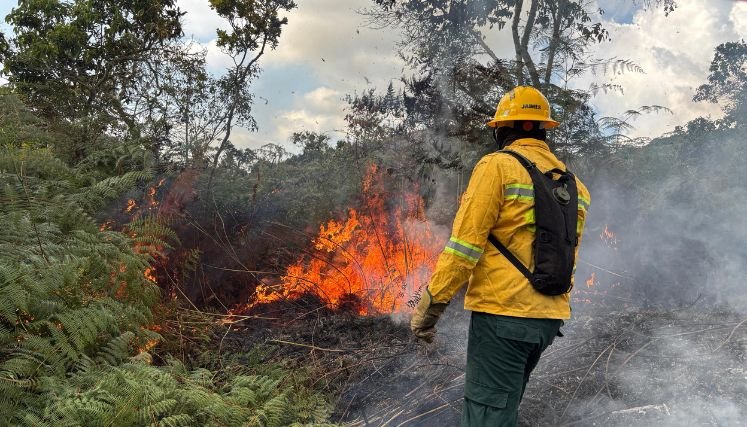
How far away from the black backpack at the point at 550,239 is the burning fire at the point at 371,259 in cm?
373

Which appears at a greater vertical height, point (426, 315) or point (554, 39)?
point (554, 39)

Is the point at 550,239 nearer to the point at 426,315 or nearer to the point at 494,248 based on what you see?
the point at 494,248

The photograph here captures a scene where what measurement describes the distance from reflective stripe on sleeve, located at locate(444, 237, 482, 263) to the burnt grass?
5.64ft

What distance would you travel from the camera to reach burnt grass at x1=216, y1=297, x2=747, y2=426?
3857 millimetres

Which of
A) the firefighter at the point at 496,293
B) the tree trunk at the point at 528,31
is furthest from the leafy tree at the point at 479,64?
the firefighter at the point at 496,293

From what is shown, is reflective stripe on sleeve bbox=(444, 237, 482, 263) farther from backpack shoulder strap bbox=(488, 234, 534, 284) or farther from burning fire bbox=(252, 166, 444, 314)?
burning fire bbox=(252, 166, 444, 314)

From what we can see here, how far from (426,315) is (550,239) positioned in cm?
78

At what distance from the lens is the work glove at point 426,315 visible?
2.88 meters

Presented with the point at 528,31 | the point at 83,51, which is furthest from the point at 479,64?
the point at 83,51

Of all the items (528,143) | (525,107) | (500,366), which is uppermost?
(525,107)

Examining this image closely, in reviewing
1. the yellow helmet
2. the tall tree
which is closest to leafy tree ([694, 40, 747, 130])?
the yellow helmet

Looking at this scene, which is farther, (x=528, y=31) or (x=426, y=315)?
(x=528, y=31)

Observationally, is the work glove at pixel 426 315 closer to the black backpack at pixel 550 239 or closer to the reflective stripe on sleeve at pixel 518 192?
the black backpack at pixel 550 239

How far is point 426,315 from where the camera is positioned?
2.91 meters
